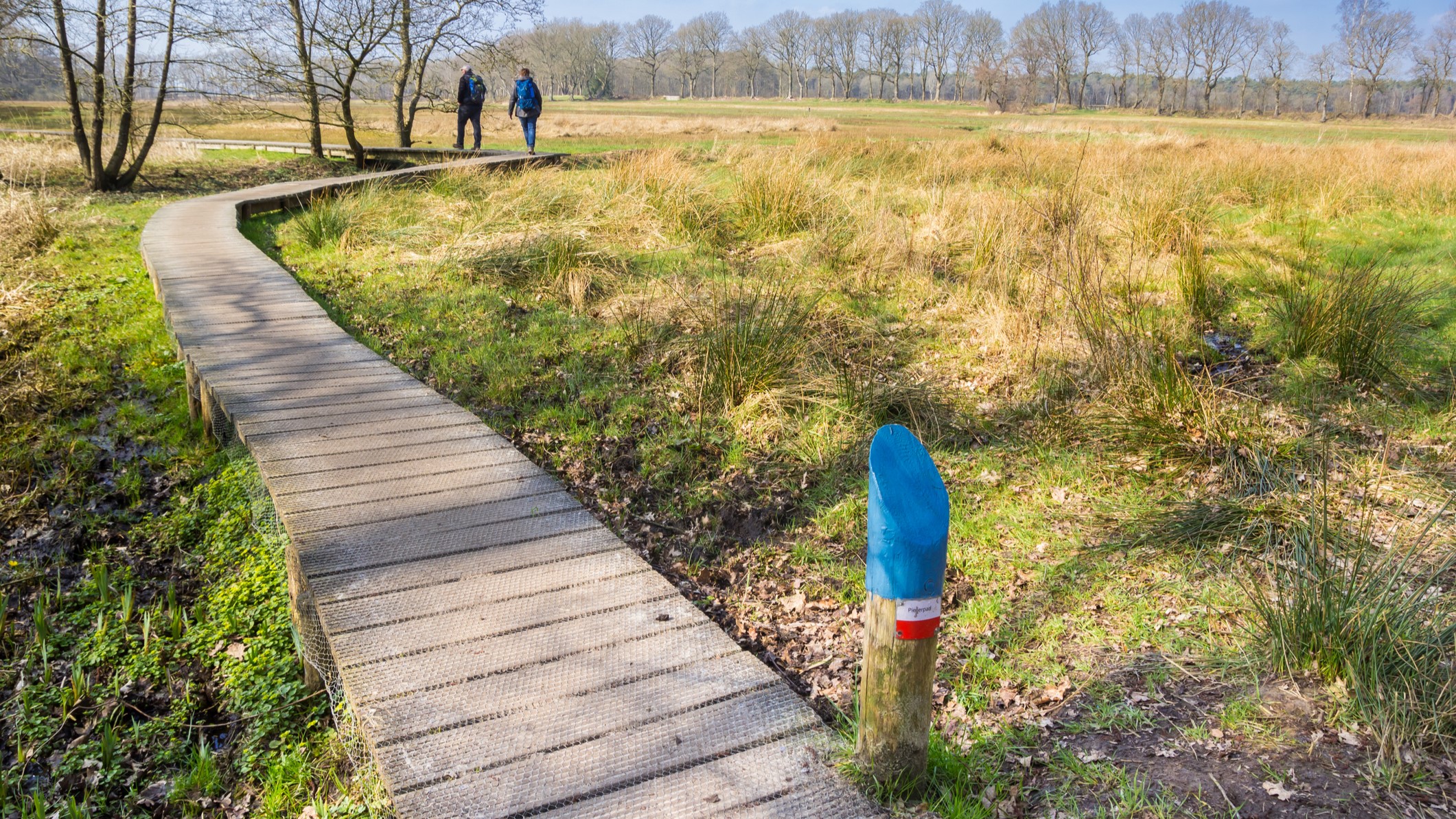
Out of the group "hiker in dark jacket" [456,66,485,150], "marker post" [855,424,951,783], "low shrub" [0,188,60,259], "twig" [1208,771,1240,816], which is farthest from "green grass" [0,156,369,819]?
"hiker in dark jacket" [456,66,485,150]

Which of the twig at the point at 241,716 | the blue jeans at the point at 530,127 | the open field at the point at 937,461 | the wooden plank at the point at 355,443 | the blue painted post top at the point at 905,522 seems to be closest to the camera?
the blue painted post top at the point at 905,522

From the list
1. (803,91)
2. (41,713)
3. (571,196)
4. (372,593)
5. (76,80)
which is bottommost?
(41,713)

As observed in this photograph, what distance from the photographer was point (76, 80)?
1209 centimetres

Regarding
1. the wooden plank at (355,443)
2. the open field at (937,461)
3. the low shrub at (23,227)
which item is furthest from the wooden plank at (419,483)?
the low shrub at (23,227)

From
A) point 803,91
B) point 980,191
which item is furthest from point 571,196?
point 803,91

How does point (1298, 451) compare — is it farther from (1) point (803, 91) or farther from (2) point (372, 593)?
(1) point (803, 91)

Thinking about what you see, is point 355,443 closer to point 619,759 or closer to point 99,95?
point 619,759

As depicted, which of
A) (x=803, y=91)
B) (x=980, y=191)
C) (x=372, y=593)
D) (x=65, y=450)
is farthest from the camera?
(x=803, y=91)

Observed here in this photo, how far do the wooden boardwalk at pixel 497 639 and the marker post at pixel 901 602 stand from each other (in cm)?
16

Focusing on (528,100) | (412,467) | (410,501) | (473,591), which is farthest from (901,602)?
(528,100)

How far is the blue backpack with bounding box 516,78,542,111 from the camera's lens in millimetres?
16625

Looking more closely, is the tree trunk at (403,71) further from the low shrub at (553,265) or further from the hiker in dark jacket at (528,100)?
the low shrub at (553,265)

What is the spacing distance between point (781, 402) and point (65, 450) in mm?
4029

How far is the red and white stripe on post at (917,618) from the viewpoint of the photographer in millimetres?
1885
